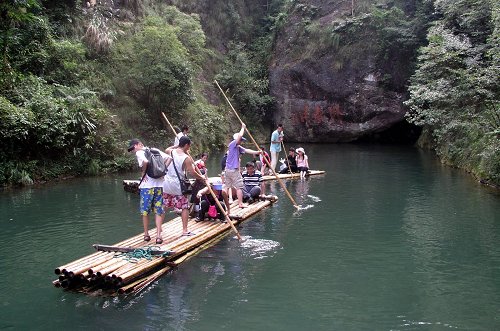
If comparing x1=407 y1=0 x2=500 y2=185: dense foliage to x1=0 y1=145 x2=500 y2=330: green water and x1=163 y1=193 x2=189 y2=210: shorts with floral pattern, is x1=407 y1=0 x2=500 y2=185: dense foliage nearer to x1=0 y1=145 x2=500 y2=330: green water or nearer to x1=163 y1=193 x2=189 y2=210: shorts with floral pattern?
x1=0 y1=145 x2=500 y2=330: green water

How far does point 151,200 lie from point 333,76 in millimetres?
24124

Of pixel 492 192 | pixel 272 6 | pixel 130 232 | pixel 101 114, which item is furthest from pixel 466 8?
pixel 272 6

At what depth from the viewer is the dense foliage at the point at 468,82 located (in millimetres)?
A: 13602

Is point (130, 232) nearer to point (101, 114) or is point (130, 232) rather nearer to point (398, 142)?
point (101, 114)

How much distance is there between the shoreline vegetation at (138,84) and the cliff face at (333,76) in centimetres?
76

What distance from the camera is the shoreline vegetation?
1449cm

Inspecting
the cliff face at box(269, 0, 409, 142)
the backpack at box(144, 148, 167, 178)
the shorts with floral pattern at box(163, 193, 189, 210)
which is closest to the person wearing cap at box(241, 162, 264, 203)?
the shorts with floral pattern at box(163, 193, 189, 210)

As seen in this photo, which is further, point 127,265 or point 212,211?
point 212,211

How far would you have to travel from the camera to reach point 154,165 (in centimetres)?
755

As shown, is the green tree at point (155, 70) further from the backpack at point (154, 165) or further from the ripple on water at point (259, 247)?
the backpack at point (154, 165)

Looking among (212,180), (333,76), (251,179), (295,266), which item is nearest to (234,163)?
(212,180)

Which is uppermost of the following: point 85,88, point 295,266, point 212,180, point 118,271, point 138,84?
point 138,84

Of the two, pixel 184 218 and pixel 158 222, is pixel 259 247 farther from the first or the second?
pixel 158 222

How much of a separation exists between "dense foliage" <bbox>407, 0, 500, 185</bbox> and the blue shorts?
29.3 ft
